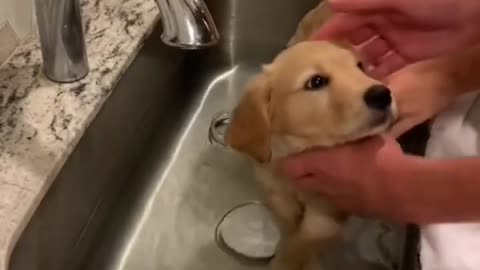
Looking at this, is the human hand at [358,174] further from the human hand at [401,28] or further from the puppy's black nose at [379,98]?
the human hand at [401,28]

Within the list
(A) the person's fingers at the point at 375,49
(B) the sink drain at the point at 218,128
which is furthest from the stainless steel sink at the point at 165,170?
(A) the person's fingers at the point at 375,49

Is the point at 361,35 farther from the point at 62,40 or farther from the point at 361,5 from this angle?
the point at 62,40

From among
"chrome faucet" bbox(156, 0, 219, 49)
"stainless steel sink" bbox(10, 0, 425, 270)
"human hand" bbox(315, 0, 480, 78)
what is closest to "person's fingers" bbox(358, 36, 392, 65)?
"human hand" bbox(315, 0, 480, 78)

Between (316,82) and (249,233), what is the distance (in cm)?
32

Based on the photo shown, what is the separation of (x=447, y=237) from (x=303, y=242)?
0.27 meters

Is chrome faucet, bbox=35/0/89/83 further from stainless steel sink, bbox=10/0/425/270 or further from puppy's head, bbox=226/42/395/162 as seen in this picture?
puppy's head, bbox=226/42/395/162

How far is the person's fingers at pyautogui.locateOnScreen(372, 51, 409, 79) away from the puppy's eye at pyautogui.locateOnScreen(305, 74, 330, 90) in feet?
0.34

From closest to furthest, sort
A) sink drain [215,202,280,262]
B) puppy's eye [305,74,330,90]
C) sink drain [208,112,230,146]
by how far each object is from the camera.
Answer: puppy's eye [305,74,330,90] < sink drain [215,202,280,262] < sink drain [208,112,230,146]

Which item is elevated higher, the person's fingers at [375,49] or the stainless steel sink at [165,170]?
the person's fingers at [375,49]

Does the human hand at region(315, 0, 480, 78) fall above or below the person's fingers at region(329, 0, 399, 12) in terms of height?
below

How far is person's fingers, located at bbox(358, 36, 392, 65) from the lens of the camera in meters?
0.92

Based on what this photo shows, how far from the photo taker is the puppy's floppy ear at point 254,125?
2.79 feet

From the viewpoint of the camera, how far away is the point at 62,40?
33.8 inches

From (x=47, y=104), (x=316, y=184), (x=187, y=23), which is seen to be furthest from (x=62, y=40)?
(x=316, y=184)
